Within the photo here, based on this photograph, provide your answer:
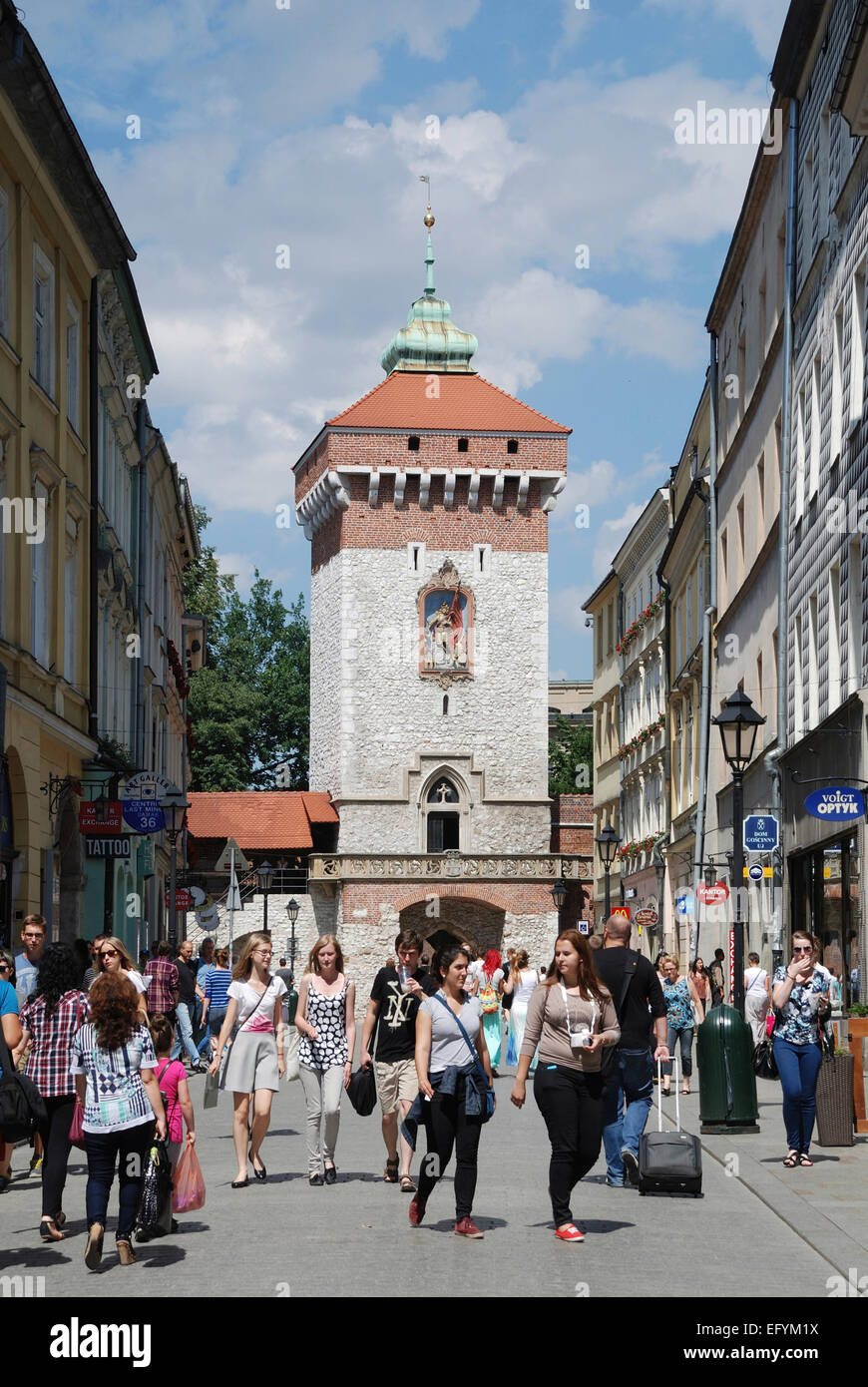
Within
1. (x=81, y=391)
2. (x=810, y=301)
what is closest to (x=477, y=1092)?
(x=810, y=301)

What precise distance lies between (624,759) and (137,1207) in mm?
50181

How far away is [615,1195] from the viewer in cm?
1290

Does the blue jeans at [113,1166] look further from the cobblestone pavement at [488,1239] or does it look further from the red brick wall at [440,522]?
the red brick wall at [440,522]

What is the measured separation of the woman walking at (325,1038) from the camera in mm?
14000

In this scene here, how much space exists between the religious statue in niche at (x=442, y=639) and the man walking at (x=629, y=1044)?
5189 cm

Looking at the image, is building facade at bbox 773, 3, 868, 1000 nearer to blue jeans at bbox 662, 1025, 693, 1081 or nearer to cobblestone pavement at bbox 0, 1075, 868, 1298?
blue jeans at bbox 662, 1025, 693, 1081

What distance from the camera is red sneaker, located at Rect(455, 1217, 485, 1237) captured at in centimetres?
1057

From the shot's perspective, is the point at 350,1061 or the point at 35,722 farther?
the point at 35,722

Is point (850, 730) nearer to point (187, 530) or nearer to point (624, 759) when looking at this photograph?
point (187, 530)

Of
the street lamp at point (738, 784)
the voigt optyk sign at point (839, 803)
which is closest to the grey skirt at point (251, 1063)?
the street lamp at point (738, 784)

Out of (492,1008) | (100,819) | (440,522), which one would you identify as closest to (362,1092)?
(492,1008)

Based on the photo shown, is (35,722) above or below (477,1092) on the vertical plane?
above

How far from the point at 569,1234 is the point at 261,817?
57036mm

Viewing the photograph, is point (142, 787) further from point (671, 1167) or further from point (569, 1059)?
point (569, 1059)
